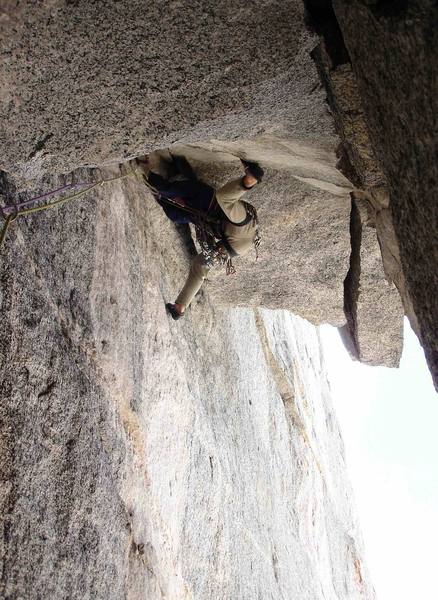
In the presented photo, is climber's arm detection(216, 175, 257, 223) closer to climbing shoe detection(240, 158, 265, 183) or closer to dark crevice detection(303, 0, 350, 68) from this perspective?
climbing shoe detection(240, 158, 265, 183)

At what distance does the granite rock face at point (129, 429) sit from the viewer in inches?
124

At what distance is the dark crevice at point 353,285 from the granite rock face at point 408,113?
2806mm

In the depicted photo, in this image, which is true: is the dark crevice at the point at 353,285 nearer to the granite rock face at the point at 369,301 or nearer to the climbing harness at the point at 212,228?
the granite rock face at the point at 369,301

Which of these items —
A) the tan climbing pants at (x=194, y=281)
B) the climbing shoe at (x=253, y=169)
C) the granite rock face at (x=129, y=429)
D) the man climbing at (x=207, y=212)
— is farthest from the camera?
the tan climbing pants at (x=194, y=281)

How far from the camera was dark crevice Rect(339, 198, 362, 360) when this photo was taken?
517 centimetres

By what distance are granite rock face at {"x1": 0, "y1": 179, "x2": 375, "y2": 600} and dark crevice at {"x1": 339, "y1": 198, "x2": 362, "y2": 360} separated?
4.17 feet

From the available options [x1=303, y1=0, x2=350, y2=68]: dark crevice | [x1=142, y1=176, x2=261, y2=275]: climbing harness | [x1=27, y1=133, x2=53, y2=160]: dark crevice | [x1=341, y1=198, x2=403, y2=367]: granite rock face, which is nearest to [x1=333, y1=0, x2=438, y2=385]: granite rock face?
[x1=303, y1=0, x2=350, y2=68]: dark crevice

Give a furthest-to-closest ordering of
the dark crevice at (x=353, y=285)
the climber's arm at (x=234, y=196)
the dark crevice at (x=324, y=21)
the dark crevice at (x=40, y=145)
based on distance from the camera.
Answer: the dark crevice at (x=353, y=285) < the climber's arm at (x=234, y=196) < the dark crevice at (x=40, y=145) < the dark crevice at (x=324, y=21)

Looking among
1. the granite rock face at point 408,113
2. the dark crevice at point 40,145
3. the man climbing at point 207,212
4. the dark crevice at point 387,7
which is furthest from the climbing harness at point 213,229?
the dark crevice at point 387,7

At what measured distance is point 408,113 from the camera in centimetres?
193

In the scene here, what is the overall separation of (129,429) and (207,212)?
1927 millimetres

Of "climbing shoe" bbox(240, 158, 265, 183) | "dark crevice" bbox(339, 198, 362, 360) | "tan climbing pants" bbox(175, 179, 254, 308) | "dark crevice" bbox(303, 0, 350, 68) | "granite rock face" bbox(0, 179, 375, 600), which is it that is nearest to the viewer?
"dark crevice" bbox(303, 0, 350, 68)

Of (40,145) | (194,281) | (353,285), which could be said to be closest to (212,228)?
(194,281)

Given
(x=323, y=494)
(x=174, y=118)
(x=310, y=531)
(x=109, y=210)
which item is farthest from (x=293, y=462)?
(x=174, y=118)
